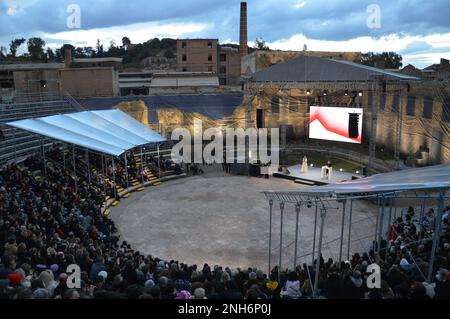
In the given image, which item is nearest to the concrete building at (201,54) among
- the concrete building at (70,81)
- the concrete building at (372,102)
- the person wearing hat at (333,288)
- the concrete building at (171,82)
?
the concrete building at (171,82)

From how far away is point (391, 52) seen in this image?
7931cm

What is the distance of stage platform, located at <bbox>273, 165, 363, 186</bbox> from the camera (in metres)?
24.5

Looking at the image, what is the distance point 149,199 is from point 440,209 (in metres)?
16.0

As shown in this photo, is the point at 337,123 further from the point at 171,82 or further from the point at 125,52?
the point at 125,52

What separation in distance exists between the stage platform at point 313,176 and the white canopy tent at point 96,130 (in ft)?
29.7

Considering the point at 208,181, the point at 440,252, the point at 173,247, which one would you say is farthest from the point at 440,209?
the point at 208,181

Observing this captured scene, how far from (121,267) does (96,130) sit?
13.2 metres

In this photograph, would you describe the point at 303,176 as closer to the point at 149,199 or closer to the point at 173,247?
the point at 149,199

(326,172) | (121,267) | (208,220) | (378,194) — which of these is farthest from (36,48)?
(378,194)

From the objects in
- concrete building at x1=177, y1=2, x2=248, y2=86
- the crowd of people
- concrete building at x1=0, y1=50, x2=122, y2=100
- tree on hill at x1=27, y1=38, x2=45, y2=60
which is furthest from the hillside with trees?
the crowd of people

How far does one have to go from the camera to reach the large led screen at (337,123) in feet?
89.9

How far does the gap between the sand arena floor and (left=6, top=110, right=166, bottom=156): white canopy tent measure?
3.16 m

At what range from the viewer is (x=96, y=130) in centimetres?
2216

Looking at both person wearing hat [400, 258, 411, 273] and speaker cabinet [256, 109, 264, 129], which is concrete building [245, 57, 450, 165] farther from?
person wearing hat [400, 258, 411, 273]
